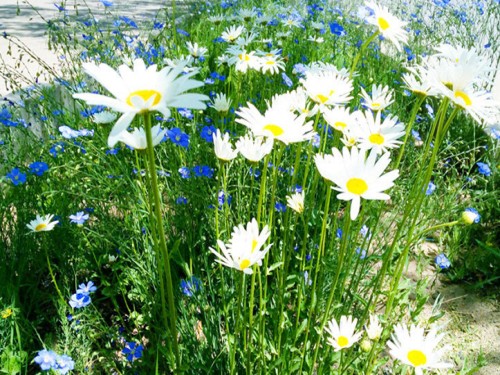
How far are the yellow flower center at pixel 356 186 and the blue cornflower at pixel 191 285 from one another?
68 cm

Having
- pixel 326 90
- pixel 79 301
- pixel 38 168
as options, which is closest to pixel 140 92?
pixel 326 90

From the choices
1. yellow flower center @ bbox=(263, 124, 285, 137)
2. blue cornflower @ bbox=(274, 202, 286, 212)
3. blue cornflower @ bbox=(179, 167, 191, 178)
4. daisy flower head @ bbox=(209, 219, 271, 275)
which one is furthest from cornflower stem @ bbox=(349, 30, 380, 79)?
blue cornflower @ bbox=(179, 167, 191, 178)

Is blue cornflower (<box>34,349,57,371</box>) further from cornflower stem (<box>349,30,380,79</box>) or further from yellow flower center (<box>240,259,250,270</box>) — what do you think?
cornflower stem (<box>349,30,380,79</box>)

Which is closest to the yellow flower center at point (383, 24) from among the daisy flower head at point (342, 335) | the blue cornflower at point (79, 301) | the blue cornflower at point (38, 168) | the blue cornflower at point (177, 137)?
the daisy flower head at point (342, 335)

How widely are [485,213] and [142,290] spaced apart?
67.8 inches

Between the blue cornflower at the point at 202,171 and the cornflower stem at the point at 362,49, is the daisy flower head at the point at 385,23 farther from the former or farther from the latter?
the blue cornflower at the point at 202,171

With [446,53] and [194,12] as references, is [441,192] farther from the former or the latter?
[194,12]

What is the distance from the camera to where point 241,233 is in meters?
0.98

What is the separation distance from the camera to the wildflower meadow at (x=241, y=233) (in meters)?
0.98

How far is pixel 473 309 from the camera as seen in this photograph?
203 centimetres

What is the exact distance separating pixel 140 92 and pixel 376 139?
59 cm

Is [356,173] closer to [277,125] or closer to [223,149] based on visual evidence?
[277,125]

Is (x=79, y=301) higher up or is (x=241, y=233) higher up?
(x=79, y=301)

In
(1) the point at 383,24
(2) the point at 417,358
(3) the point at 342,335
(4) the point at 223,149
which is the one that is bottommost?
(2) the point at 417,358
